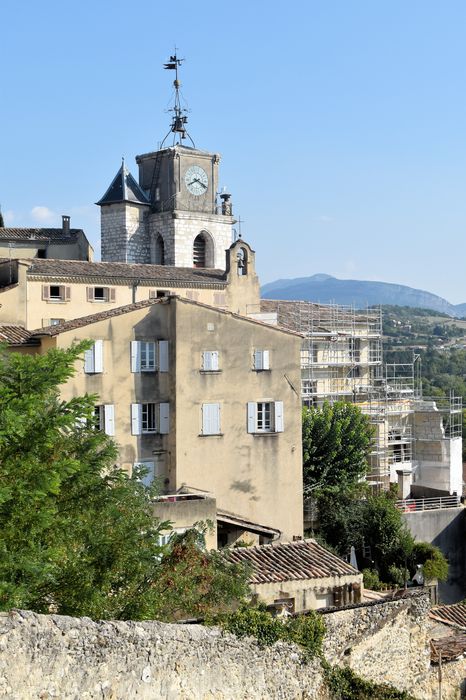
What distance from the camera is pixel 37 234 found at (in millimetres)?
55906

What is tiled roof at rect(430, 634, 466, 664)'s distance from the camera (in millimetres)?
21531

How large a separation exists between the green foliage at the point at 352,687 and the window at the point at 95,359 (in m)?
15.9

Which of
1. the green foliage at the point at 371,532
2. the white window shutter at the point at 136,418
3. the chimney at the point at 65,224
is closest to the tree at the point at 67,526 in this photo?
the white window shutter at the point at 136,418

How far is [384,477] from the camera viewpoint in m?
51.3

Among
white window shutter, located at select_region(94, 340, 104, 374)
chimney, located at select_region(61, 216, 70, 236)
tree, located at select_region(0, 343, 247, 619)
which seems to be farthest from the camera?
chimney, located at select_region(61, 216, 70, 236)

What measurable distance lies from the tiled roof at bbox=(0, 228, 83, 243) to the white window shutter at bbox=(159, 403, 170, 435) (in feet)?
76.2

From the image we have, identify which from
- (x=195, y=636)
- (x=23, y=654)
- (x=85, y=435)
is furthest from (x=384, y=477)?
(x=23, y=654)

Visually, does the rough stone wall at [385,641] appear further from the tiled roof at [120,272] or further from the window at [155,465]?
the tiled roof at [120,272]

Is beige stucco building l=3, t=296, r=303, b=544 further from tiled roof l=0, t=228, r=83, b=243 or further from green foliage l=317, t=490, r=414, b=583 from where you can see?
tiled roof l=0, t=228, r=83, b=243

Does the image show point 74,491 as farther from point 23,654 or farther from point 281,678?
point 23,654

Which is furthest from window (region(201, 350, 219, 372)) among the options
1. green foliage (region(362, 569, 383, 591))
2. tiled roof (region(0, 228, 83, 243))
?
tiled roof (region(0, 228, 83, 243))

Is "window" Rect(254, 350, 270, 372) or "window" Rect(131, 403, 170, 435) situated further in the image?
"window" Rect(254, 350, 270, 372)

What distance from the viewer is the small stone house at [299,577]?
22.9 meters

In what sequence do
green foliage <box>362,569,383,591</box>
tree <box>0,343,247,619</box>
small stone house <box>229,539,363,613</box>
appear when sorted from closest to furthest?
1. tree <box>0,343,247,619</box>
2. small stone house <box>229,539,363,613</box>
3. green foliage <box>362,569,383,591</box>
